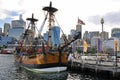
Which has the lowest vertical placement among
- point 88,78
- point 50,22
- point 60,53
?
point 88,78

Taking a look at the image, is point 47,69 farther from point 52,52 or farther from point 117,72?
point 117,72

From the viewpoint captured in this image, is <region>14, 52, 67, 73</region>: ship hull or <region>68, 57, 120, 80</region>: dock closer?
<region>68, 57, 120, 80</region>: dock

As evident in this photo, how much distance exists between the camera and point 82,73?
57.7m

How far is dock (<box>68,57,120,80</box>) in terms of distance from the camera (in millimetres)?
47312

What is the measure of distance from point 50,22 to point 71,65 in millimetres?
12578

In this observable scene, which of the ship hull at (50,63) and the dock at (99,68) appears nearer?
the dock at (99,68)

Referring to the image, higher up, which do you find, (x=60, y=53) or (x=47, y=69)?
(x=60, y=53)

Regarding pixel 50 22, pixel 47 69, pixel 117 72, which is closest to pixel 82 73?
pixel 47 69

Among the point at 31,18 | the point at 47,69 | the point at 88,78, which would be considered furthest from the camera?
the point at 31,18

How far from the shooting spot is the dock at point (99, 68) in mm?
47312

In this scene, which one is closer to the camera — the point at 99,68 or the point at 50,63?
the point at 99,68

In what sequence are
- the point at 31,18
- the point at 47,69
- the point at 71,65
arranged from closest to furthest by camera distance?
the point at 47,69, the point at 71,65, the point at 31,18

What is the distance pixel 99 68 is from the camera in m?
52.1

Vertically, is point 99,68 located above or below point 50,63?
below
